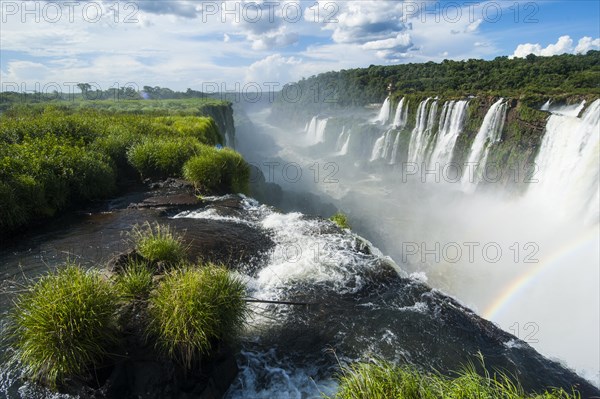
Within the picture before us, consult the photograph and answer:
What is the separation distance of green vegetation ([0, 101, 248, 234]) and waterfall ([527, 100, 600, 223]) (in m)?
20.1

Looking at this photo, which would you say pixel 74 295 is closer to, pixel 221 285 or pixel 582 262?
pixel 221 285

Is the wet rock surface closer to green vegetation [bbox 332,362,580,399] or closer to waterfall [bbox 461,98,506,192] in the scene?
green vegetation [bbox 332,362,580,399]

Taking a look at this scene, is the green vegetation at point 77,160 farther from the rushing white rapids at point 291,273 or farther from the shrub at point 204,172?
the rushing white rapids at point 291,273

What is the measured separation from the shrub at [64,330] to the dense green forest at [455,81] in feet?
119

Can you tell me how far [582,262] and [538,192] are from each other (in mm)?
8293

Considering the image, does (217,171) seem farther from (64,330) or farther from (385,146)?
(385,146)

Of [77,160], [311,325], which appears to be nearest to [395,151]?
[77,160]

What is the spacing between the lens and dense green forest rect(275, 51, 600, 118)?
4034 centimetres

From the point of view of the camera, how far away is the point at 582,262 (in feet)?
61.7

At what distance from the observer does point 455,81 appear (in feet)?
200

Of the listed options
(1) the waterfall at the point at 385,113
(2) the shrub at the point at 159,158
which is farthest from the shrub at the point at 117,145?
(1) the waterfall at the point at 385,113

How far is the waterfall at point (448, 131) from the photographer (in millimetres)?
35250

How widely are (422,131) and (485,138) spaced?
9.37 meters

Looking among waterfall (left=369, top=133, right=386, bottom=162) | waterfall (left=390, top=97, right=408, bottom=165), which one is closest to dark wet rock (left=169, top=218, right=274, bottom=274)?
waterfall (left=390, top=97, right=408, bottom=165)
